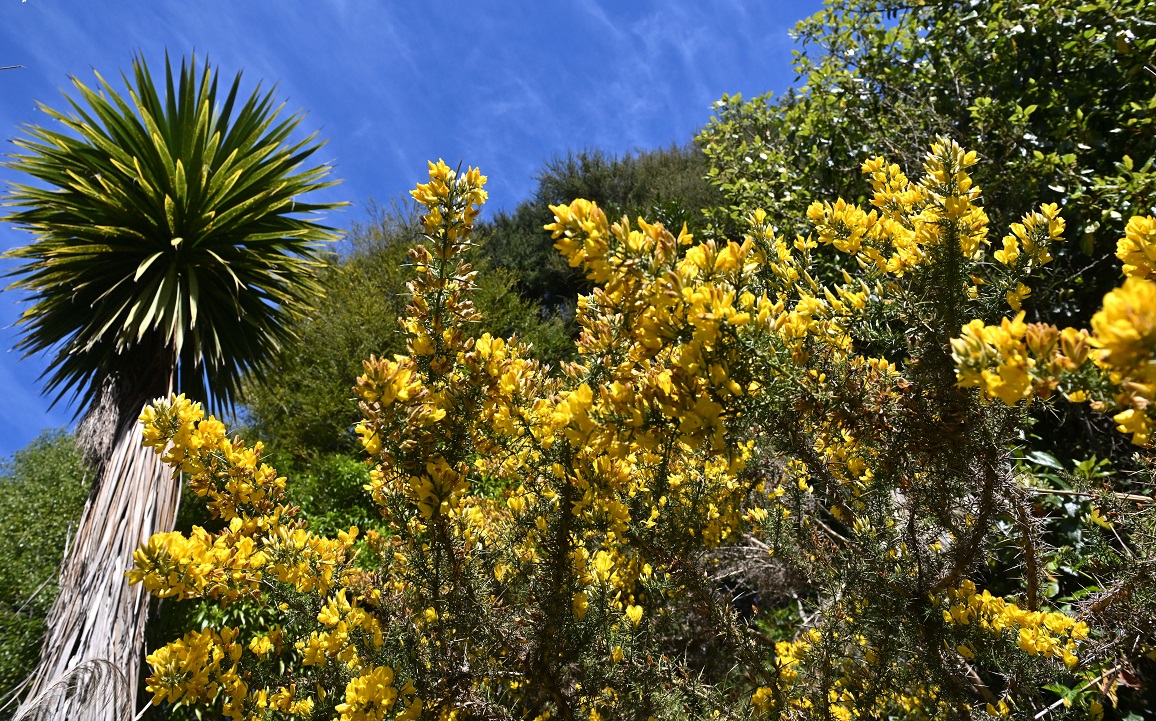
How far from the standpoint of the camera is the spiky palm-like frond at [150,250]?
503 centimetres

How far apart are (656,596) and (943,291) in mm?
1692

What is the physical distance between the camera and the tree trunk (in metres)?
3.71

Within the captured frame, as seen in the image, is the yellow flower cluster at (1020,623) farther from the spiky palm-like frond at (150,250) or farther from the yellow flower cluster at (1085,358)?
the spiky palm-like frond at (150,250)

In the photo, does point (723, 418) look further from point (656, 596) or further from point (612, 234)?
point (656, 596)

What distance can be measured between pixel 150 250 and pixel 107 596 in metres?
2.84

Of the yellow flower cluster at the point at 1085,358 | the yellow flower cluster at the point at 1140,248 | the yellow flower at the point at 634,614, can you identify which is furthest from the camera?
the yellow flower at the point at 634,614

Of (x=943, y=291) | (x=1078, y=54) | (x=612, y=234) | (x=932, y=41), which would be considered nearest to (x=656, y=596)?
(x=943, y=291)

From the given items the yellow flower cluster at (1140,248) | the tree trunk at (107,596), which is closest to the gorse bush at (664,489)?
the yellow flower cluster at (1140,248)

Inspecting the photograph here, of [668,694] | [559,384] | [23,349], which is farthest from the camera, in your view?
[23,349]

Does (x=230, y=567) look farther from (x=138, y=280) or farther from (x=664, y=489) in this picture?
(x=138, y=280)

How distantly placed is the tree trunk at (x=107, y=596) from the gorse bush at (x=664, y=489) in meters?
2.46

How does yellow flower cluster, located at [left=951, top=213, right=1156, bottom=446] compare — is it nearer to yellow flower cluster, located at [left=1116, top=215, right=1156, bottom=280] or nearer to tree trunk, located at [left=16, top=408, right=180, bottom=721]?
yellow flower cluster, located at [left=1116, top=215, right=1156, bottom=280]

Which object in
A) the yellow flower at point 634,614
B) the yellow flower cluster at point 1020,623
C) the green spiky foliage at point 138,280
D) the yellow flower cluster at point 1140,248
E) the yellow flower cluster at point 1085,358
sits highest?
the green spiky foliage at point 138,280

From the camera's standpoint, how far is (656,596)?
2.57 m
